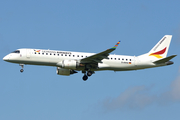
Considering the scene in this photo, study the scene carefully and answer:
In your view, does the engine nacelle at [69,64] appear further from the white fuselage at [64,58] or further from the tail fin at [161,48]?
the tail fin at [161,48]

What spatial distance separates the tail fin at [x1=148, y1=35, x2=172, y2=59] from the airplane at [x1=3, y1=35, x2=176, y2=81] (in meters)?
0.65

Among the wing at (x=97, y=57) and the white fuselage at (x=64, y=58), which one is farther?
the white fuselage at (x=64, y=58)

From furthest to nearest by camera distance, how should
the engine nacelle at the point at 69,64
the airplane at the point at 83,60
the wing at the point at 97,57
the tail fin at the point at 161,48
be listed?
the tail fin at the point at 161,48 < the airplane at the point at 83,60 < the engine nacelle at the point at 69,64 < the wing at the point at 97,57

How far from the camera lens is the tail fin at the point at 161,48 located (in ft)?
185

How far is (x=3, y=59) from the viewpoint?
5241 centimetres

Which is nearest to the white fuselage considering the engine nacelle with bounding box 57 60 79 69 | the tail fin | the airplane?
the airplane

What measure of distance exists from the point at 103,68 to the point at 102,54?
12.2ft

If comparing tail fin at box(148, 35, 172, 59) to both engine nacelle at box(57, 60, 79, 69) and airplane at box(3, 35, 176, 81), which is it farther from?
engine nacelle at box(57, 60, 79, 69)

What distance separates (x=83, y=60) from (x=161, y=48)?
1318 centimetres

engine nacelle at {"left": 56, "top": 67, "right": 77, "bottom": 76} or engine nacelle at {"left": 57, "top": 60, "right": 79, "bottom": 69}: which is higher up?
engine nacelle at {"left": 57, "top": 60, "right": 79, "bottom": 69}

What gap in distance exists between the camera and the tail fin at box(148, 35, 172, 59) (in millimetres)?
56344

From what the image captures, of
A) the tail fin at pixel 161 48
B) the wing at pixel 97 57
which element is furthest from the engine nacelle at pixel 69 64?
the tail fin at pixel 161 48

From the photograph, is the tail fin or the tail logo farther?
the tail fin

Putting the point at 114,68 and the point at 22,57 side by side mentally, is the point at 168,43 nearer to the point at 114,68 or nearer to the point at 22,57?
the point at 114,68
